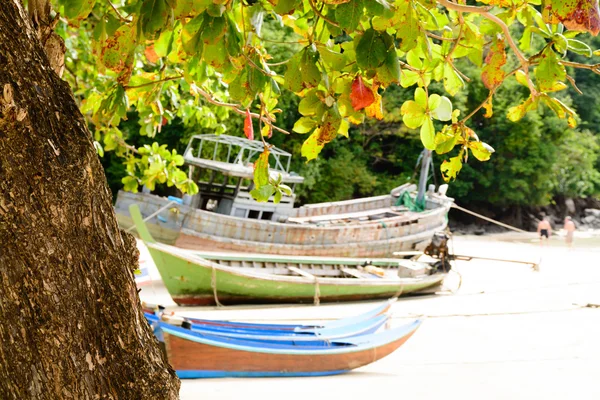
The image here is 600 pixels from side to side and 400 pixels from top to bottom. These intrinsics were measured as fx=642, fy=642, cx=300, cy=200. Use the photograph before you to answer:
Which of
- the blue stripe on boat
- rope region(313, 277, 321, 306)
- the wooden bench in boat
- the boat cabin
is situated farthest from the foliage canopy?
the wooden bench in boat

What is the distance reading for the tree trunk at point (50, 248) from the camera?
1.30 metres

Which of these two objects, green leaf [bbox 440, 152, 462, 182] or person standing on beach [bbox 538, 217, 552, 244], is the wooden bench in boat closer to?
person standing on beach [bbox 538, 217, 552, 244]

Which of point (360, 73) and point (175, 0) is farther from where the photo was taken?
point (360, 73)

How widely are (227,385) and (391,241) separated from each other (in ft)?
41.0

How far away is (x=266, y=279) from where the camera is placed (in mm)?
9914

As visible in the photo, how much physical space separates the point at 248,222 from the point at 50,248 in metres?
13.9

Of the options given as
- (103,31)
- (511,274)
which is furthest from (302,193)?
(103,31)

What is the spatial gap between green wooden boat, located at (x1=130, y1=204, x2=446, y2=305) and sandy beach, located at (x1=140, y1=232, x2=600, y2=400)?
0.22 m

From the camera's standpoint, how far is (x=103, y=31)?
5.71 feet

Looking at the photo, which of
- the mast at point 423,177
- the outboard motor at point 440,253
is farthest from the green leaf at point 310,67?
the mast at point 423,177

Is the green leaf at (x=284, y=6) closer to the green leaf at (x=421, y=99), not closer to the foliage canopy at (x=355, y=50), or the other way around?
the foliage canopy at (x=355, y=50)

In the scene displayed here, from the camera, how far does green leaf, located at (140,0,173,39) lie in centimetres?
129

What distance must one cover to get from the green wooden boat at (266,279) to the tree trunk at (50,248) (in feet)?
27.0

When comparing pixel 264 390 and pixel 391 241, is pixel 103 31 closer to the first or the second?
pixel 264 390
